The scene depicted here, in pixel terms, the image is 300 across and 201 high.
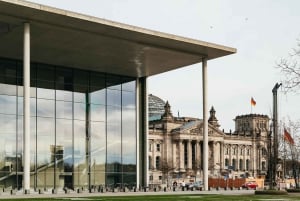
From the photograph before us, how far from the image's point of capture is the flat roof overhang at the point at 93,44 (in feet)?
133

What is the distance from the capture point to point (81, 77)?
54.4 m

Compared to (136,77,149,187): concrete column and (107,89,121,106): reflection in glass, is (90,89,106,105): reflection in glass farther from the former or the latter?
(136,77,149,187): concrete column

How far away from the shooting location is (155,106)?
567ft

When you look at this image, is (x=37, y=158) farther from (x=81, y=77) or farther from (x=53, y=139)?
(x=81, y=77)

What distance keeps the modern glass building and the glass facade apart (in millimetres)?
82

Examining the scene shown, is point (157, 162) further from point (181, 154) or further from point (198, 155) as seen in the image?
point (198, 155)

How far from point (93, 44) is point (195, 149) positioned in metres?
120

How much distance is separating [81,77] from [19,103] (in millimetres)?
7040

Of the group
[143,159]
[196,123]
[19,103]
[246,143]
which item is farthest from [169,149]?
[19,103]

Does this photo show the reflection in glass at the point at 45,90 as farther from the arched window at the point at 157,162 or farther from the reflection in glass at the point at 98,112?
the arched window at the point at 157,162

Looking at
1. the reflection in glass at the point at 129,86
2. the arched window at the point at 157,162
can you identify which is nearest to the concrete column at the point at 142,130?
the reflection in glass at the point at 129,86

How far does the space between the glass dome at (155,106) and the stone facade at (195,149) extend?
119 inches

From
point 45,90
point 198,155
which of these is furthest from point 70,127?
point 198,155

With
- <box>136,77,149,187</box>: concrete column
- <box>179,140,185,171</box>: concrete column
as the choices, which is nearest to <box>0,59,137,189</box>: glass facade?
<box>136,77,149,187</box>: concrete column
